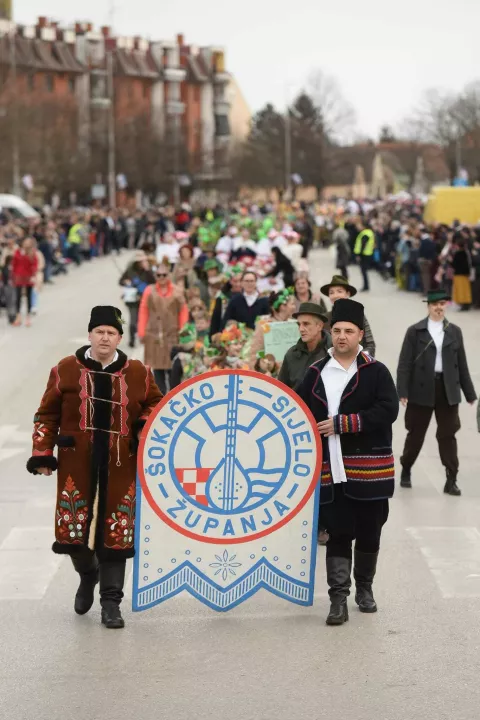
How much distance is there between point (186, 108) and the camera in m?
143

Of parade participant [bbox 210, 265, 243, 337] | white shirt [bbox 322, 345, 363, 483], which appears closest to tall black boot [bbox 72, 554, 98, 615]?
white shirt [bbox 322, 345, 363, 483]

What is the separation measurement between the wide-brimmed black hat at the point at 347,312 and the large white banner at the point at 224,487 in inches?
17.7

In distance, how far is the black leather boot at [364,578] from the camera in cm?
Result: 868

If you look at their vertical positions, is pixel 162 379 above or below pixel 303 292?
below

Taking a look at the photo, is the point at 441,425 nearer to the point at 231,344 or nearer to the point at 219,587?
the point at 231,344

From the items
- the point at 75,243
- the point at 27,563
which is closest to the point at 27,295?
the point at 27,563

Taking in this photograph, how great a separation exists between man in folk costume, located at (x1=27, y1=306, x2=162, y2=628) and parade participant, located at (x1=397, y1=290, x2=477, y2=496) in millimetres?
4485

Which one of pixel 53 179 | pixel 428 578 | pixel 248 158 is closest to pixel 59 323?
pixel 428 578

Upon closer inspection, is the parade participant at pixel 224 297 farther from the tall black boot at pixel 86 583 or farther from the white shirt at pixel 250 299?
the tall black boot at pixel 86 583

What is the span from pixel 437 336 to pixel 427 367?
0.87ft

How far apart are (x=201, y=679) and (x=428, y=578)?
265cm

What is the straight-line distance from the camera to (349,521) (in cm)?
853

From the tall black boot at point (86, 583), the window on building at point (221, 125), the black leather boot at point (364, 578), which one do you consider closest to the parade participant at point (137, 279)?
the tall black boot at point (86, 583)

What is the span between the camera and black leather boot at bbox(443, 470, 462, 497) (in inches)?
508
